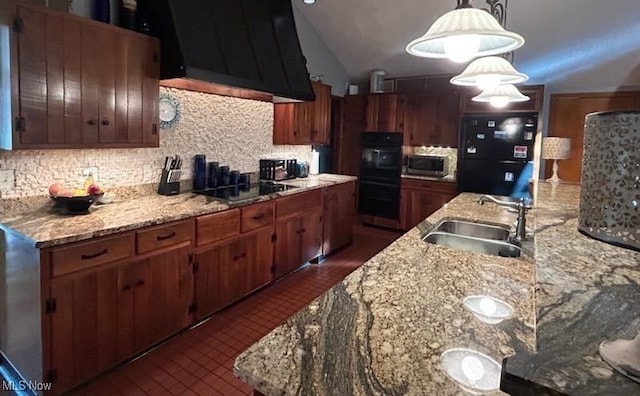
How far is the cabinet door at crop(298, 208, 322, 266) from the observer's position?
3.98m

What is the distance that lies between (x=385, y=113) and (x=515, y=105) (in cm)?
177

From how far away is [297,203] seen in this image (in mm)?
3809

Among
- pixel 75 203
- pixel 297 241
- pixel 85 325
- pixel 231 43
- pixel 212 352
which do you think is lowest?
pixel 212 352

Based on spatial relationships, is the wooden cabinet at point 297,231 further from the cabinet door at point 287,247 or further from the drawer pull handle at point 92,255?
the drawer pull handle at point 92,255

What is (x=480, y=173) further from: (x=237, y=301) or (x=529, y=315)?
(x=529, y=315)

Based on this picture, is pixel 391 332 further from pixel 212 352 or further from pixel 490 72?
pixel 212 352

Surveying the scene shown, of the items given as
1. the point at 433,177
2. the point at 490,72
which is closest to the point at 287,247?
the point at 490,72

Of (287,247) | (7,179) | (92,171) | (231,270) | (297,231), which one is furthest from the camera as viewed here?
(297,231)

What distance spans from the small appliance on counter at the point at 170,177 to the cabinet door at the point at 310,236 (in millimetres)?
1294

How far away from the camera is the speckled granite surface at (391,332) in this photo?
2.87 ft

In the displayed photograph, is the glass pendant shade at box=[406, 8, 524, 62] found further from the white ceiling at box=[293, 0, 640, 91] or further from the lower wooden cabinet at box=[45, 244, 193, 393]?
the white ceiling at box=[293, 0, 640, 91]

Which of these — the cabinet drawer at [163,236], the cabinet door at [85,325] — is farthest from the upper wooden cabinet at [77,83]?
the cabinet door at [85,325]

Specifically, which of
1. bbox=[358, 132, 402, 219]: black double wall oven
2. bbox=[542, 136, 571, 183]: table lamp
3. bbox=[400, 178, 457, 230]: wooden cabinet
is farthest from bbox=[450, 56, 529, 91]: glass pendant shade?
bbox=[358, 132, 402, 219]: black double wall oven

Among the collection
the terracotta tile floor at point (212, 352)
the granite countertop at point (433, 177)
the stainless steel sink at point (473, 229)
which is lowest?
the terracotta tile floor at point (212, 352)
